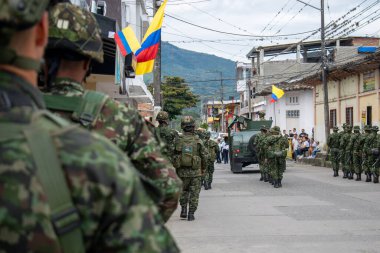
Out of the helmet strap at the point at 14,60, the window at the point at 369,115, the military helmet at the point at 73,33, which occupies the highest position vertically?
the window at the point at 369,115

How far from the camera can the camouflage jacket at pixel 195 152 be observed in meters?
10.7

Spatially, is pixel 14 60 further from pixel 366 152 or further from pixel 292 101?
pixel 292 101

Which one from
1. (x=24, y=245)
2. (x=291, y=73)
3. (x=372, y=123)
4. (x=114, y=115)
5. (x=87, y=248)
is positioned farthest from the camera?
(x=291, y=73)

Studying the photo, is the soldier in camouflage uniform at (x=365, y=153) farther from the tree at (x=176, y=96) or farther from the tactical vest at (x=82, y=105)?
the tree at (x=176, y=96)

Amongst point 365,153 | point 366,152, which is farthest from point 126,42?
point 365,153

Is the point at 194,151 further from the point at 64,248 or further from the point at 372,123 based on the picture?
the point at 372,123

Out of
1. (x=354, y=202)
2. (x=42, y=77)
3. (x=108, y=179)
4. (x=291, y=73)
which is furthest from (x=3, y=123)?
(x=291, y=73)

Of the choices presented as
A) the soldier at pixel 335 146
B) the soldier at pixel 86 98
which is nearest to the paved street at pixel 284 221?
the soldier at pixel 335 146

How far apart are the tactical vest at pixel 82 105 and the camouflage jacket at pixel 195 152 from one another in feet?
26.3

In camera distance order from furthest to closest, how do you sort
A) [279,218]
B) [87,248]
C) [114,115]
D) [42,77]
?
[279,218], [42,77], [114,115], [87,248]

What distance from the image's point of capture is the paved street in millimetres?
8180

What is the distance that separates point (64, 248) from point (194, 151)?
9.28 m

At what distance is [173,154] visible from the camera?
1088cm

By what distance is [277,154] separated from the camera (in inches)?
672
